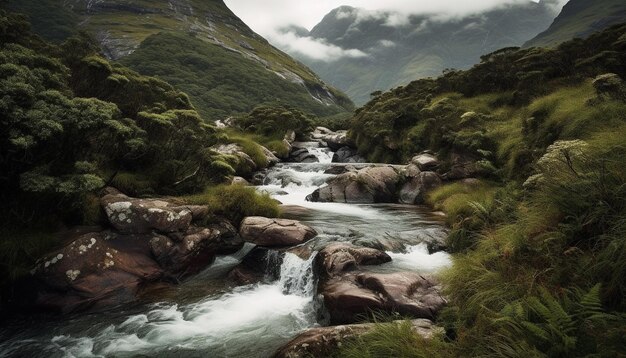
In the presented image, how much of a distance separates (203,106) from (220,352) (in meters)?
78.1

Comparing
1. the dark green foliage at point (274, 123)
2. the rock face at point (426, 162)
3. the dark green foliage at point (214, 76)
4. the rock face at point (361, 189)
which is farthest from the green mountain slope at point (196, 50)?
the rock face at point (426, 162)

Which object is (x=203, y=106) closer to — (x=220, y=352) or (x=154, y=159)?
(x=154, y=159)

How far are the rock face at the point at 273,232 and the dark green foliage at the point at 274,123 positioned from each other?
2605cm

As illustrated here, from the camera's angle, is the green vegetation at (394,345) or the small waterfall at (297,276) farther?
the small waterfall at (297,276)

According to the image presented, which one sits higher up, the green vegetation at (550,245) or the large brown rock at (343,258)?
the green vegetation at (550,245)

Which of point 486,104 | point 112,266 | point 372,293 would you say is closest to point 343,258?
point 372,293

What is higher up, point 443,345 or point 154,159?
point 154,159

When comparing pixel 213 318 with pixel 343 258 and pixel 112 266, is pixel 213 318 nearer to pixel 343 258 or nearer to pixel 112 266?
pixel 112 266

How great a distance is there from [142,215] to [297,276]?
529 centimetres

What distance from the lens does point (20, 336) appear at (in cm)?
788

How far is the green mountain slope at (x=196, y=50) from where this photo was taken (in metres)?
91.9

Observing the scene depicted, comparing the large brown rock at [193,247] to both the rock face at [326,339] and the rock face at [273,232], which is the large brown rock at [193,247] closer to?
the rock face at [273,232]

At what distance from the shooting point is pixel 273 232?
11.8 metres

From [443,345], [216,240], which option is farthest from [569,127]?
[216,240]
